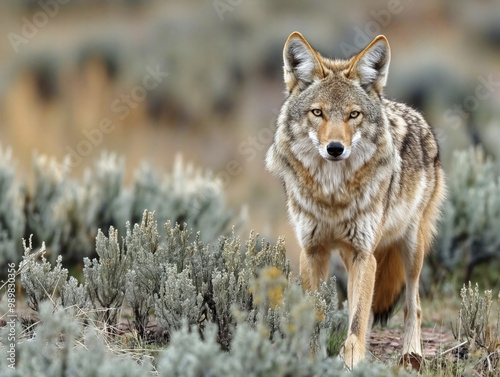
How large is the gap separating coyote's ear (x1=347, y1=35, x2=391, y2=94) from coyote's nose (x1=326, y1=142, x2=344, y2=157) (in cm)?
61

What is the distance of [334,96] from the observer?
455cm

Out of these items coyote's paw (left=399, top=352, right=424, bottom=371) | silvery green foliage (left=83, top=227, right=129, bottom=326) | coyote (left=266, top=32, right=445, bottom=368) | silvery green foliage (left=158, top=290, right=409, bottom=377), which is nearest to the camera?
silvery green foliage (left=158, top=290, right=409, bottom=377)

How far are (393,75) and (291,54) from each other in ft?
42.9

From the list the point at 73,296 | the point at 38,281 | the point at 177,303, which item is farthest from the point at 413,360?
the point at 38,281

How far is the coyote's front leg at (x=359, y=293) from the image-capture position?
455cm

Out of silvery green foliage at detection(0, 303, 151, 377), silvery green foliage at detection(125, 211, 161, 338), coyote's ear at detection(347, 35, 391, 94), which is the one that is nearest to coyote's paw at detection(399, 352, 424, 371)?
silvery green foliage at detection(125, 211, 161, 338)

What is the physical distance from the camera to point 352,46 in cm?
1697

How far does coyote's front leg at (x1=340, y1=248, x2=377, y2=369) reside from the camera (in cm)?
455

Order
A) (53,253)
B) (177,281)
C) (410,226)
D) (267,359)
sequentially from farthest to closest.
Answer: (53,253) → (410,226) → (177,281) → (267,359)

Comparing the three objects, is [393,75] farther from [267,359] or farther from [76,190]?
[267,359]

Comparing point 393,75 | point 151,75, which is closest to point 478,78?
point 393,75

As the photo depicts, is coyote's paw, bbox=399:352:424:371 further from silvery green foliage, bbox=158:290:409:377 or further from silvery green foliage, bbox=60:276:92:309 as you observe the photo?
silvery green foliage, bbox=60:276:92:309

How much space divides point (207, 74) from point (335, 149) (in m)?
13.9

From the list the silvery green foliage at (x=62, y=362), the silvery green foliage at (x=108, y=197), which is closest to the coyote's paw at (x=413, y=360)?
the silvery green foliage at (x=62, y=362)
